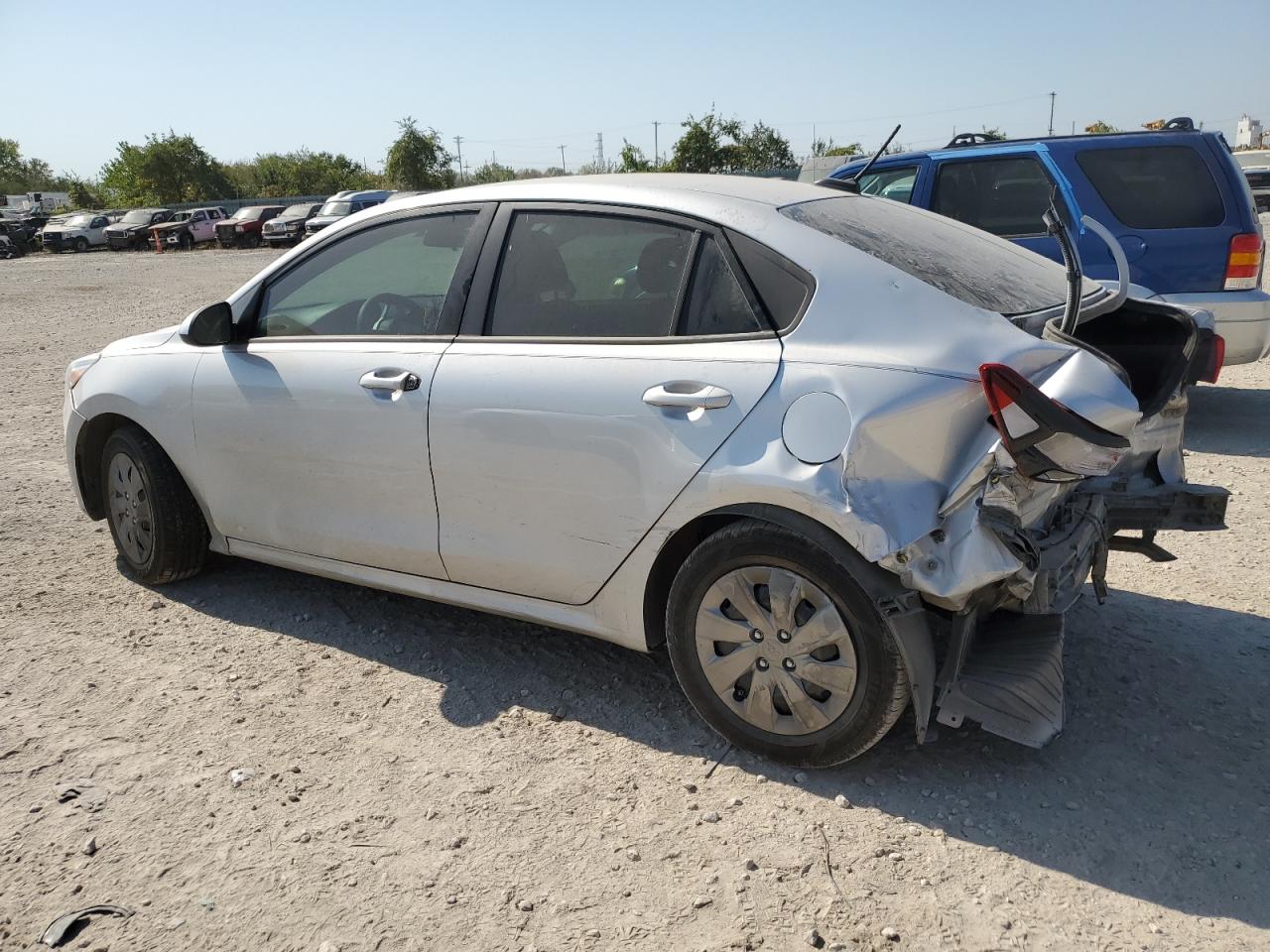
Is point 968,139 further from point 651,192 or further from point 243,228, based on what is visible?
point 243,228

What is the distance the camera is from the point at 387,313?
3.88 m

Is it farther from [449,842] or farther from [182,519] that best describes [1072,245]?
[182,519]

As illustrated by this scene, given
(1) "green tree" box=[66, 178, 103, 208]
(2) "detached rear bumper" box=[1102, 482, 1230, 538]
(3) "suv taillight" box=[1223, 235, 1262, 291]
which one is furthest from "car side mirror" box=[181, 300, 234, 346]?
(1) "green tree" box=[66, 178, 103, 208]

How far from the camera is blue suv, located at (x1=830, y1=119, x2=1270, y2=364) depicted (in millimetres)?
6746

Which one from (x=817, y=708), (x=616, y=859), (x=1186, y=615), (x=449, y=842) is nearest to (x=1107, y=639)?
(x=1186, y=615)

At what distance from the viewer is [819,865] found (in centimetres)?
271

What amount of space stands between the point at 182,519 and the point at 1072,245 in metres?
3.65

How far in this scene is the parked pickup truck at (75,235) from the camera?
4081cm

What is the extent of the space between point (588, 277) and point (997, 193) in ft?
17.1

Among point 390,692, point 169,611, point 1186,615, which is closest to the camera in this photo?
point 390,692

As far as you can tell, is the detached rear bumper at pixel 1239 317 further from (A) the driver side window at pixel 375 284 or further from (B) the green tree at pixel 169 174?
(B) the green tree at pixel 169 174

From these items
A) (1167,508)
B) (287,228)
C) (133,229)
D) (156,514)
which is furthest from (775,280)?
(133,229)

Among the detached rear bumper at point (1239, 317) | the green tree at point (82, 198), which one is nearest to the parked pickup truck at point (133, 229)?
the green tree at point (82, 198)

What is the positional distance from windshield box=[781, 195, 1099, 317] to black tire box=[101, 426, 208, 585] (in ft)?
9.41
